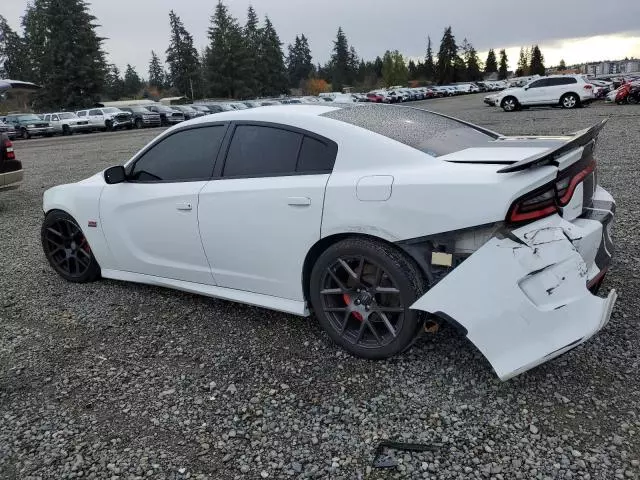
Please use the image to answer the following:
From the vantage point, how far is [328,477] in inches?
92.4

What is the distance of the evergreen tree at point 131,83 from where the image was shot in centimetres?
9938

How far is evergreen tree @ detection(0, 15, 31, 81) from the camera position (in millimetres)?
80625

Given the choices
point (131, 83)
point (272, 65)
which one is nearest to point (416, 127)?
point (272, 65)

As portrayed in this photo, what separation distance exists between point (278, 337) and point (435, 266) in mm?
1289

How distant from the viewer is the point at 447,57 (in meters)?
102

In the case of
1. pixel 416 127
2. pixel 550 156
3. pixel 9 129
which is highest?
pixel 9 129

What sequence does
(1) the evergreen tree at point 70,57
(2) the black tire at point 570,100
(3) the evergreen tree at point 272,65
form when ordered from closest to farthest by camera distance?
1. (2) the black tire at point 570,100
2. (1) the evergreen tree at point 70,57
3. (3) the evergreen tree at point 272,65

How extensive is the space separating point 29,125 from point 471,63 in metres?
91.5

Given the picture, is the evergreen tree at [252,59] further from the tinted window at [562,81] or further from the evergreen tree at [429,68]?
the tinted window at [562,81]

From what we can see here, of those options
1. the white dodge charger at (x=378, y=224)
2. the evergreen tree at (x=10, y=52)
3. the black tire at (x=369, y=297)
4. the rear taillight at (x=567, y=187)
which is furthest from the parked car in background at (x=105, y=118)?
the evergreen tree at (x=10, y=52)

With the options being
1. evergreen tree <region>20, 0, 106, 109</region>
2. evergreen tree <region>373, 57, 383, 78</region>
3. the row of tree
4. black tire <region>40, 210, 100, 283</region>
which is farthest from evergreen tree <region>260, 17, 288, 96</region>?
black tire <region>40, 210, 100, 283</region>

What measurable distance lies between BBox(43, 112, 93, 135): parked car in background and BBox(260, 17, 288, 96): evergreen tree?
166 feet

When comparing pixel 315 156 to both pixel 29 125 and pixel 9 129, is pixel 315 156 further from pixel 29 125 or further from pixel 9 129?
pixel 29 125

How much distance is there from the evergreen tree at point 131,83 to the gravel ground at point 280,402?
102 metres
